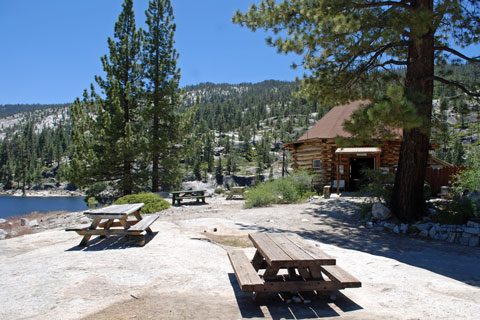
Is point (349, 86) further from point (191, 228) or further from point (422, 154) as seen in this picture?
point (191, 228)

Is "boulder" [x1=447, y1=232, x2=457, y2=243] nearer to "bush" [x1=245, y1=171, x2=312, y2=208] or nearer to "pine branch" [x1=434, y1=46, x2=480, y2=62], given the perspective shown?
"pine branch" [x1=434, y1=46, x2=480, y2=62]

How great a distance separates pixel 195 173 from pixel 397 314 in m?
72.6

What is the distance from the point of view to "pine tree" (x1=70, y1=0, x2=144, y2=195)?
16781mm

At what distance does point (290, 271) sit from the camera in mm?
4254

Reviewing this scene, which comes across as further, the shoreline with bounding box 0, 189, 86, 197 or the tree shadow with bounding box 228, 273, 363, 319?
the shoreline with bounding box 0, 189, 86, 197

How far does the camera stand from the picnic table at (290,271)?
346 centimetres

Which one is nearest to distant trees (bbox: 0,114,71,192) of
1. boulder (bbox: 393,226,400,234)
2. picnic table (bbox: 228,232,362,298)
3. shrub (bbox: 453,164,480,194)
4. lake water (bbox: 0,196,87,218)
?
lake water (bbox: 0,196,87,218)

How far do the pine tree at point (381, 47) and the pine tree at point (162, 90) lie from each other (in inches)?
367

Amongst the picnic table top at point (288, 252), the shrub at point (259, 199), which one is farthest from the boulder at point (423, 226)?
the shrub at point (259, 199)

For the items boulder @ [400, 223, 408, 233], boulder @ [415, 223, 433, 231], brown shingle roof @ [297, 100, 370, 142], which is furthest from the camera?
brown shingle roof @ [297, 100, 370, 142]

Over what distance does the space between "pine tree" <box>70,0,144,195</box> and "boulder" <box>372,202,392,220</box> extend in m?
12.0

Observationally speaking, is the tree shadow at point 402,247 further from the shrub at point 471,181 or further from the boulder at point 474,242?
the shrub at point 471,181

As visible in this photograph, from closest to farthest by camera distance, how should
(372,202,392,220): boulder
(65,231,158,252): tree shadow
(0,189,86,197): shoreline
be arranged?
(65,231,158,252): tree shadow
(372,202,392,220): boulder
(0,189,86,197): shoreline

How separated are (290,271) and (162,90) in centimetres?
1612
